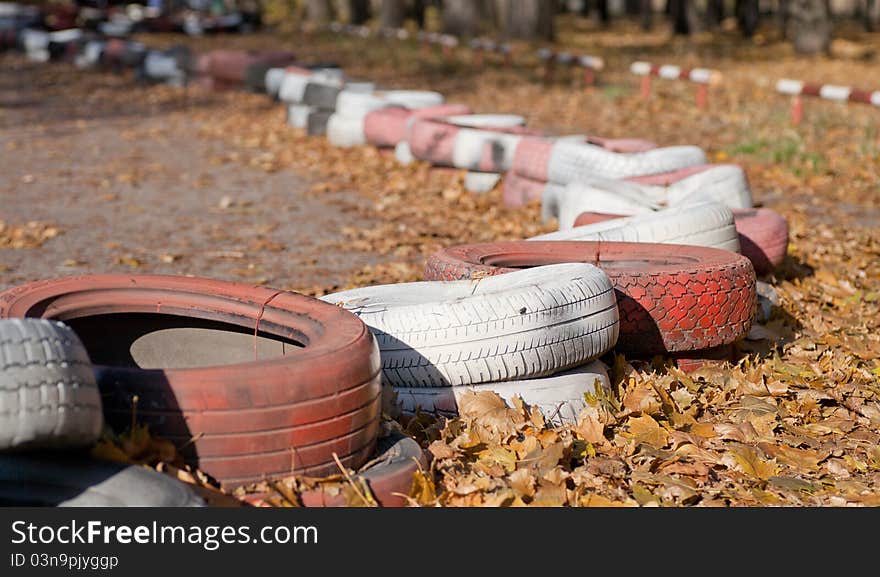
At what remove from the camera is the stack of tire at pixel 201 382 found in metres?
2.92

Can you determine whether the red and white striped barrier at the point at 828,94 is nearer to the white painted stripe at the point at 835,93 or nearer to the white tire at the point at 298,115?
the white painted stripe at the point at 835,93

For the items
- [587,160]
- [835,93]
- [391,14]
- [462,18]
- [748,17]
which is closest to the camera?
[587,160]

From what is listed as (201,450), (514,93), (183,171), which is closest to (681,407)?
(201,450)

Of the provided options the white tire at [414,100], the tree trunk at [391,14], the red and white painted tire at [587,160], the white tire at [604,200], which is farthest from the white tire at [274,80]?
the tree trunk at [391,14]

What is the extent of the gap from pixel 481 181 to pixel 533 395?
17.7 feet

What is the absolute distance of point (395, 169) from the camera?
34.8 ft

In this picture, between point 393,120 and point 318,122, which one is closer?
point 393,120

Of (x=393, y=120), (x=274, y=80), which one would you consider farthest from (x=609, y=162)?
(x=274, y=80)

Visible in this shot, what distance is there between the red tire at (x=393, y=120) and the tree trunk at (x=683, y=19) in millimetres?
24129

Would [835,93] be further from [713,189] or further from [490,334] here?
[490,334]

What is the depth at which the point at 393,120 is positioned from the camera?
10992 mm

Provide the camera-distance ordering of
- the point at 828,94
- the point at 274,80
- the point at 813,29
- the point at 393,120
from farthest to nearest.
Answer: the point at 813,29
the point at 274,80
the point at 828,94
the point at 393,120
